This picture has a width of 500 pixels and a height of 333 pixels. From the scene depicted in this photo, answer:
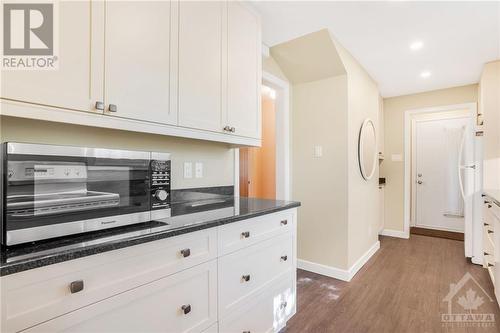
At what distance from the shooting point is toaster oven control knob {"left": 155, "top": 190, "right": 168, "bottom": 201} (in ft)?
3.92

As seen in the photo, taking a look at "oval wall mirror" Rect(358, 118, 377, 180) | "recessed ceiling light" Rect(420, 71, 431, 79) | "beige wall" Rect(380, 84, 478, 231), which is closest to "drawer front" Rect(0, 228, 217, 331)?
"oval wall mirror" Rect(358, 118, 377, 180)

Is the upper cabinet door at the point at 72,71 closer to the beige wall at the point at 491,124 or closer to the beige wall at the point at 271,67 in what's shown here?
the beige wall at the point at 271,67

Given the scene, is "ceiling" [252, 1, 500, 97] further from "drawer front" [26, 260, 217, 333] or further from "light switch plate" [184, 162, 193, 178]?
"drawer front" [26, 260, 217, 333]

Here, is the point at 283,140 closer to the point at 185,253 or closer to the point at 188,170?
the point at 188,170

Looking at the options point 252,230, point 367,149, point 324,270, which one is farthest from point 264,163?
point 252,230

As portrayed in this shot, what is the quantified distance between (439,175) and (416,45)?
9.85 ft

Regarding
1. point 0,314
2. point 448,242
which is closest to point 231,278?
point 0,314

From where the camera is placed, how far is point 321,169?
284 centimetres

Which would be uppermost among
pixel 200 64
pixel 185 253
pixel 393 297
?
pixel 200 64

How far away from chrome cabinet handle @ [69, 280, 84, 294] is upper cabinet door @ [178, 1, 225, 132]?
2.94ft

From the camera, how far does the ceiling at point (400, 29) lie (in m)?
1.94

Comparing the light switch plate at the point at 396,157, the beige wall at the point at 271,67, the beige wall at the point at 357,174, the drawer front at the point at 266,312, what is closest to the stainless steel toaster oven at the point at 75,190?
the drawer front at the point at 266,312

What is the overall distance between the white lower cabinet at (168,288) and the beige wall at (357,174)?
1307 mm

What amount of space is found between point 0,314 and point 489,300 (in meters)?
3.30
